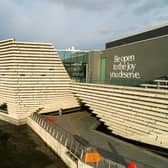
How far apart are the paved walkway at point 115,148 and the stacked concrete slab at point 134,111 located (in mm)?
972

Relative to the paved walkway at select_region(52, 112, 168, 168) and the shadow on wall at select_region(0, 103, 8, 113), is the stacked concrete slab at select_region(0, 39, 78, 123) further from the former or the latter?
the paved walkway at select_region(52, 112, 168, 168)

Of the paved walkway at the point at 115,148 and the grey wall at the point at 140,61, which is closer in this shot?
the paved walkway at the point at 115,148

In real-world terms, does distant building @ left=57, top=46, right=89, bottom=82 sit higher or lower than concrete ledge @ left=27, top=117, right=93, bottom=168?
higher

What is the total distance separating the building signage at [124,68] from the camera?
27.5 meters

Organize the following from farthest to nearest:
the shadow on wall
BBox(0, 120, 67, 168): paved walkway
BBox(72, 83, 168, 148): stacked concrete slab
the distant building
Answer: the shadow on wall
the distant building
BBox(0, 120, 67, 168): paved walkway
BBox(72, 83, 168, 148): stacked concrete slab

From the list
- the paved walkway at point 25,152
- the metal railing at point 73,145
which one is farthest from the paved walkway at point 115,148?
the paved walkway at point 25,152

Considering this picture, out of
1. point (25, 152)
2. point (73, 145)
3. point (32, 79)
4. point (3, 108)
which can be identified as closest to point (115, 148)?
point (73, 145)

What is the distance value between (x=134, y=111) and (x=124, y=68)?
10287mm

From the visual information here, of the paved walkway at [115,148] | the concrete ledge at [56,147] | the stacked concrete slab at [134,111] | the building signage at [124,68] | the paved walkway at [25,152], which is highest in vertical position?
the building signage at [124,68]

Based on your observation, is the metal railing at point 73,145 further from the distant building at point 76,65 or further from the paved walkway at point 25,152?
the distant building at point 76,65

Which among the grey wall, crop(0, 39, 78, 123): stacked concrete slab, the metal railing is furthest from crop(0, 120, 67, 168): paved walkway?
the grey wall

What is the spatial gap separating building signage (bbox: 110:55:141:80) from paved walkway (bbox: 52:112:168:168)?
17.7 feet

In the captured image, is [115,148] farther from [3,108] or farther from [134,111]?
[3,108]

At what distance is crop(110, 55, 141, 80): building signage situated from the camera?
27.5m
